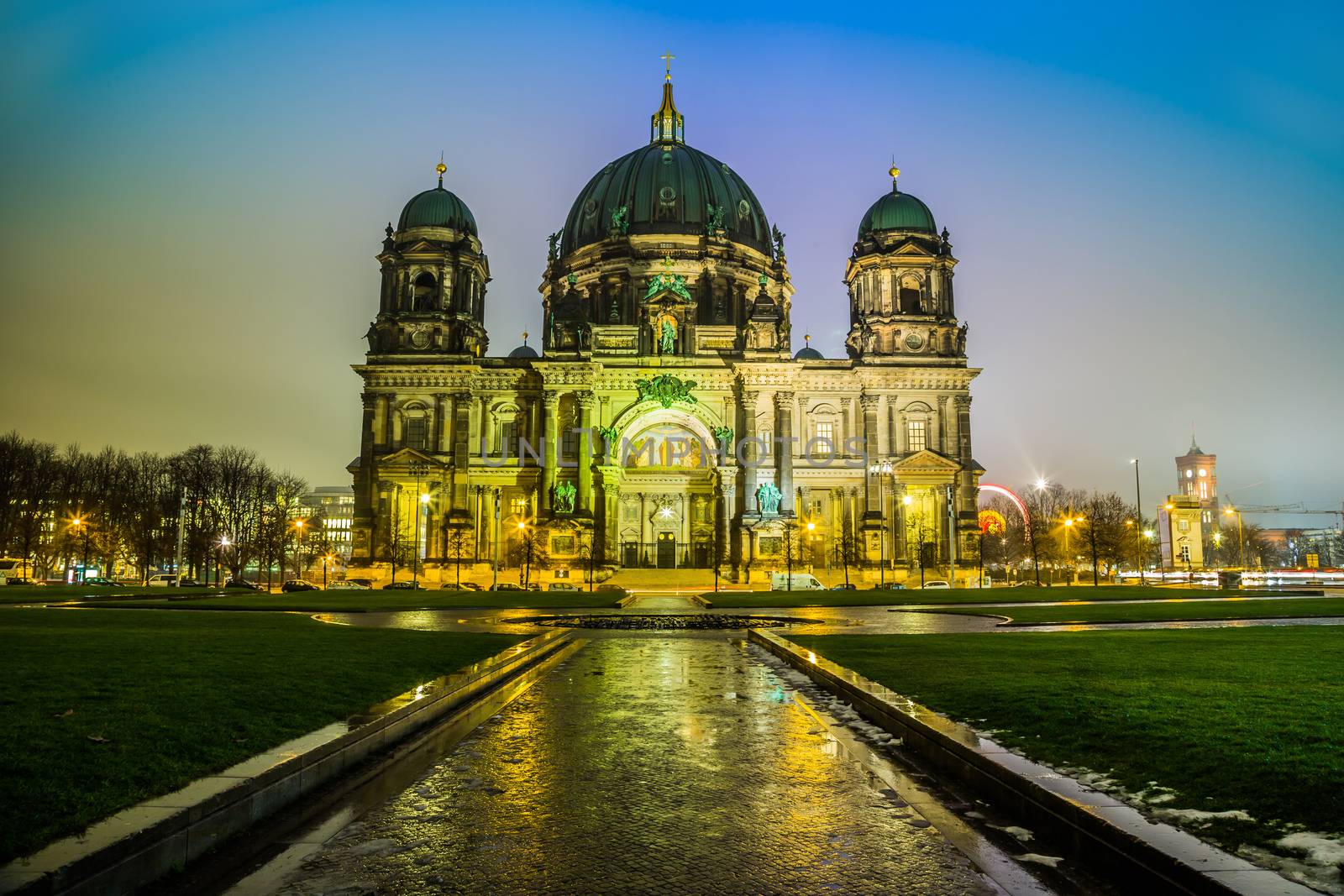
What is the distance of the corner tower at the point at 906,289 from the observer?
240 feet

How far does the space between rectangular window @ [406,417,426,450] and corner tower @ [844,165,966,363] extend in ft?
112

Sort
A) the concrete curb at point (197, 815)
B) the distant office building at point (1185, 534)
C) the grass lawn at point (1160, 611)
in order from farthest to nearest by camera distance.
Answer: the distant office building at point (1185, 534)
the grass lawn at point (1160, 611)
the concrete curb at point (197, 815)

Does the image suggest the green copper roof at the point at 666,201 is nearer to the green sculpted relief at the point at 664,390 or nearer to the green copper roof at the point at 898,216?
the green copper roof at the point at 898,216

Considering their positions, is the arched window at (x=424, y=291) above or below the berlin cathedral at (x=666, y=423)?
above

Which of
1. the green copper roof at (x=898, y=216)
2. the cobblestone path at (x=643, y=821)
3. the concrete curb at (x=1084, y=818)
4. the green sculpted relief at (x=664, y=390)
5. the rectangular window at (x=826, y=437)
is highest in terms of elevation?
the green copper roof at (x=898, y=216)

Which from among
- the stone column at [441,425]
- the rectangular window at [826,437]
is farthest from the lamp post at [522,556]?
the rectangular window at [826,437]

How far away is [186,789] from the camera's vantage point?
668 centimetres

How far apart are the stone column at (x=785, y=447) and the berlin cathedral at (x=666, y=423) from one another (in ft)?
0.51

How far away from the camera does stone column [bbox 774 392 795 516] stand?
69.6 meters

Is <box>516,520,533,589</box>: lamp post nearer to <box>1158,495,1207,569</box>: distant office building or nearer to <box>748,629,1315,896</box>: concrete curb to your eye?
<box>748,629,1315,896</box>: concrete curb

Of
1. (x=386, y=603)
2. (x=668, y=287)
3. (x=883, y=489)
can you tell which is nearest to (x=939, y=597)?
(x=883, y=489)

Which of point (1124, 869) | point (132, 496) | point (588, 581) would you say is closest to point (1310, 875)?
point (1124, 869)

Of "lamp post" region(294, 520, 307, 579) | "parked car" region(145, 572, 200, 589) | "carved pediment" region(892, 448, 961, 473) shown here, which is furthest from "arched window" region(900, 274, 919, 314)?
"parked car" region(145, 572, 200, 589)

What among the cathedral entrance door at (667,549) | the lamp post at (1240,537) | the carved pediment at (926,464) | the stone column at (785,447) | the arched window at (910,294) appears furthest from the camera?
the lamp post at (1240,537)
